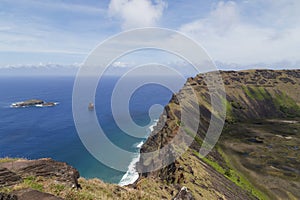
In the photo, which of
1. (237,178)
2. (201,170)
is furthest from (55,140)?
(237,178)

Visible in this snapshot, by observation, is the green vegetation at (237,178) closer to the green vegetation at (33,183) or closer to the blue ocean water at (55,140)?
the blue ocean water at (55,140)

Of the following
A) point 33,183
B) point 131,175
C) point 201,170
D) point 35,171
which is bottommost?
point 131,175

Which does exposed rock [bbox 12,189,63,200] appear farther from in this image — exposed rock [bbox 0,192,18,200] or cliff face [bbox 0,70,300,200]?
exposed rock [bbox 0,192,18,200]

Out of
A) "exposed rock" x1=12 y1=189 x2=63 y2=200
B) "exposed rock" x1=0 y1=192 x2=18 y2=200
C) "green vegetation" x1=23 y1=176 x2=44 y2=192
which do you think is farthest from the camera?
"green vegetation" x1=23 y1=176 x2=44 y2=192

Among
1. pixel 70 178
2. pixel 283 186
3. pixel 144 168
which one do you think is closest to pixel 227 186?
pixel 283 186

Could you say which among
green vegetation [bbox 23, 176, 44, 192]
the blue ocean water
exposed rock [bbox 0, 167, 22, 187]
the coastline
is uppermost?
green vegetation [bbox 23, 176, 44, 192]

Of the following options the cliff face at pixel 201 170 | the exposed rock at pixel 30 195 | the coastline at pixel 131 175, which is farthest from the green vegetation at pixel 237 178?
the exposed rock at pixel 30 195

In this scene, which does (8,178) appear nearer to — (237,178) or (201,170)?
(201,170)

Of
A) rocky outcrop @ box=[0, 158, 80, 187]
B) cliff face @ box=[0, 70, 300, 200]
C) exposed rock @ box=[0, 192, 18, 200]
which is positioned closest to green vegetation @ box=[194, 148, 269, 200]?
cliff face @ box=[0, 70, 300, 200]

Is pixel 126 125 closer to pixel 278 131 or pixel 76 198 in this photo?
pixel 278 131

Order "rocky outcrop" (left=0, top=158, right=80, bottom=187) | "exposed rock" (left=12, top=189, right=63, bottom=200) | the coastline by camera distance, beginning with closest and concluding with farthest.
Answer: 1. "exposed rock" (left=12, top=189, right=63, bottom=200)
2. "rocky outcrop" (left=0, top=158, right=80, bottom=187)
3. the coastline

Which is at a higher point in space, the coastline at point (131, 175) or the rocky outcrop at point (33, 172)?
the rocky outcrop at point (33, 172)
